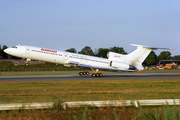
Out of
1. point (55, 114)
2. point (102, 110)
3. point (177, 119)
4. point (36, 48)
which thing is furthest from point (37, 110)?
point (36, 48)

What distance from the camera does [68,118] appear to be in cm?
966

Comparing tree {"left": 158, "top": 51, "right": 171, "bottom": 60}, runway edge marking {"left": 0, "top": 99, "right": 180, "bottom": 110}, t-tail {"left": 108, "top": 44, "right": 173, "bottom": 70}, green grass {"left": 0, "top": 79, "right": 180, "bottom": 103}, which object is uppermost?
tree {"left": 158, "top": 51, "right": 171, "bottom": 60}

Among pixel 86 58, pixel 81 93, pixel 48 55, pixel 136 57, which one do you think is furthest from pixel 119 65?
pixel 81 93

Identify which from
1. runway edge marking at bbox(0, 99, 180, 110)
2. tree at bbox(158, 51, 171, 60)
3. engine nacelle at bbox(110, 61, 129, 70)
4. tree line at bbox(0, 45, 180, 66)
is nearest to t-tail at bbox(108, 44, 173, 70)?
engine nacelle at bbox(110, 61, 129, 70)

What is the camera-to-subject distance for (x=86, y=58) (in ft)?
116

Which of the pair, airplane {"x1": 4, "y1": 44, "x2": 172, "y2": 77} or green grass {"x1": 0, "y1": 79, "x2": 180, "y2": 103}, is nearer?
green grass {"x1": 0, "y1": 79, "x2": 180, "y2": 103}

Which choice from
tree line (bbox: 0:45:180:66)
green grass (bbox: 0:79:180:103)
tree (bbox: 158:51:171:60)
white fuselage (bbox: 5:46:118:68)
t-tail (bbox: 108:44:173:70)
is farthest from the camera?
tree (bbox: 158:51:171:60)

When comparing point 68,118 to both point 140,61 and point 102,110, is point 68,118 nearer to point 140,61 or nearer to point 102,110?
point 102,110

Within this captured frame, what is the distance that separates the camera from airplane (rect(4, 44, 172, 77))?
1260 inches

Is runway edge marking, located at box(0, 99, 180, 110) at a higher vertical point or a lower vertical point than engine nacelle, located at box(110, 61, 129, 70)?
lower

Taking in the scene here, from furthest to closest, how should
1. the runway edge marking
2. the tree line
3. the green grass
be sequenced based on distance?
the tree line → the green grass → the runway edge marking

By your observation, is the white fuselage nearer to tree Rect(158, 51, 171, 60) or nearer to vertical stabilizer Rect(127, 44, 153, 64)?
vertical stabilizer Rect(127, 44, 153, 64)

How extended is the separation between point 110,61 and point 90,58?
3352 mm

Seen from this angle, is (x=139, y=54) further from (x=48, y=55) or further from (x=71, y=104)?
(x=71, y=104)
